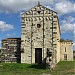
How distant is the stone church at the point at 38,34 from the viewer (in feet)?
112

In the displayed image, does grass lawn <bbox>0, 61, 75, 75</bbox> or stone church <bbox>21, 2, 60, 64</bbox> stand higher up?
stone church <bbox>21, 2, 60, 64</bbox>

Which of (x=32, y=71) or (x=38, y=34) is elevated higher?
(x=38, y=34)

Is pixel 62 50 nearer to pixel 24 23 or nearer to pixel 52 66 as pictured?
pixel 24 23

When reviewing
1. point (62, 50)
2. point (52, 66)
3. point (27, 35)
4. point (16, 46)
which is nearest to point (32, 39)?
point (27, 35)

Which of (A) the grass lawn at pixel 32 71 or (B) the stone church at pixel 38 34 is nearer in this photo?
(A) the grass lawn at pixel 32 71

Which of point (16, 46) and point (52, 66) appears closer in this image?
point (52, 66)

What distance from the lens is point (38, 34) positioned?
3438cm

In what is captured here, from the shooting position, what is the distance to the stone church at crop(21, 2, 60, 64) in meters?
34.1

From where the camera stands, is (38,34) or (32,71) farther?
(38,34)

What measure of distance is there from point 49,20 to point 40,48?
14.4ft

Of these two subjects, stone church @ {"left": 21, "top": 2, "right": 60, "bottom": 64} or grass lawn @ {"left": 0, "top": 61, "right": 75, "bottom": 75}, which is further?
stone church @ {"left": 21, "top": 2, "right": 60, "bottom": 64}

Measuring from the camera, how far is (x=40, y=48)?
34.4m

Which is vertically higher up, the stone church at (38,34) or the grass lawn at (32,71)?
the stone church at (38,34)

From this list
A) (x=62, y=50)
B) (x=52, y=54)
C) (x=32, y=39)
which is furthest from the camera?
(x=62, y=50)
